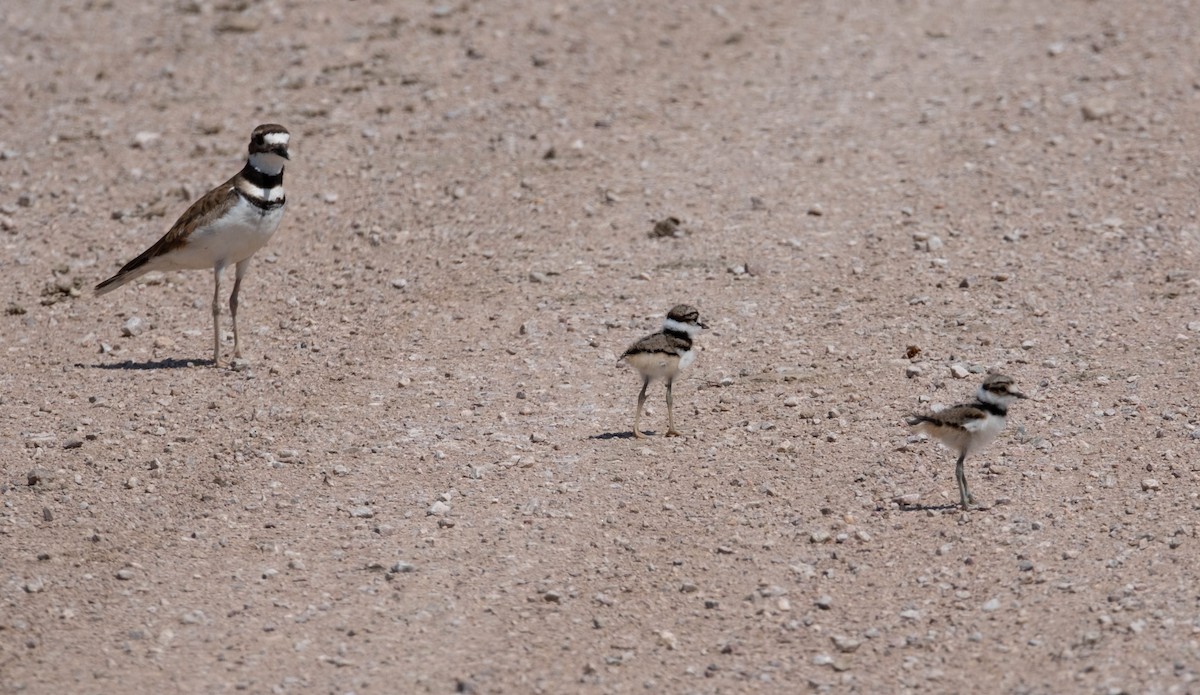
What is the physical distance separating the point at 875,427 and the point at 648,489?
1.57 m

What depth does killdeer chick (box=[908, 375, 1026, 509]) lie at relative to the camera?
801cm

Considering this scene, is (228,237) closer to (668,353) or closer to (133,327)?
(133,327)

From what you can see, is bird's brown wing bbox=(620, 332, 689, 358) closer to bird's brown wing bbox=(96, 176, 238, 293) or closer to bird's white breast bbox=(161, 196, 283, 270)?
bird's white breast bbox=(161, 196, 283, 270)

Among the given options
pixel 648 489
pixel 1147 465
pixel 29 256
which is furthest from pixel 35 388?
pixel 1147 465

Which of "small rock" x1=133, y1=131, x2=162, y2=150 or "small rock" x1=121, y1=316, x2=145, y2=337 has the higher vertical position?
"small rock" x1=133, y1=131, x2=162, y2=150

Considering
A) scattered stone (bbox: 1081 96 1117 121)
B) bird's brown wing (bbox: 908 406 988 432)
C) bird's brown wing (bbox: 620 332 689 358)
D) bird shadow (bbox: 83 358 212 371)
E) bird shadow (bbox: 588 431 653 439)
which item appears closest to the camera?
bird's brown wing (bbox: 908 406 988 432)

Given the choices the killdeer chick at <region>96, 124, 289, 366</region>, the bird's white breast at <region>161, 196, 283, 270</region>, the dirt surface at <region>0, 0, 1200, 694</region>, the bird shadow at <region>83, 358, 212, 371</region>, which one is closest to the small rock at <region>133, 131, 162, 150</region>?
the dirt surface at <region>0, 0, 1200, 694</region>

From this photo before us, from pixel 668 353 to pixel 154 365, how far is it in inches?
150

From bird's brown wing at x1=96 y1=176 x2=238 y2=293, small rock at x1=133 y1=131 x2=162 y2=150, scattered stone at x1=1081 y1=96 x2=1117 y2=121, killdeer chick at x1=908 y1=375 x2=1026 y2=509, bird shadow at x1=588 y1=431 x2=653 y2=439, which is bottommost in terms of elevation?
small rock at x1=133 y1=131 x2=162 y2=150

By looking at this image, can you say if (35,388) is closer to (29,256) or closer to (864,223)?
(29,256)

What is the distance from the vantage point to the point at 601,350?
10.2 meters

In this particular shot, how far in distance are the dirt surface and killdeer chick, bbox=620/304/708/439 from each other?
0.33m

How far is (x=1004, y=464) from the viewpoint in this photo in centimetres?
862

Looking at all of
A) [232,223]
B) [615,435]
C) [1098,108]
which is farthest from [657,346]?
[1098,108]
